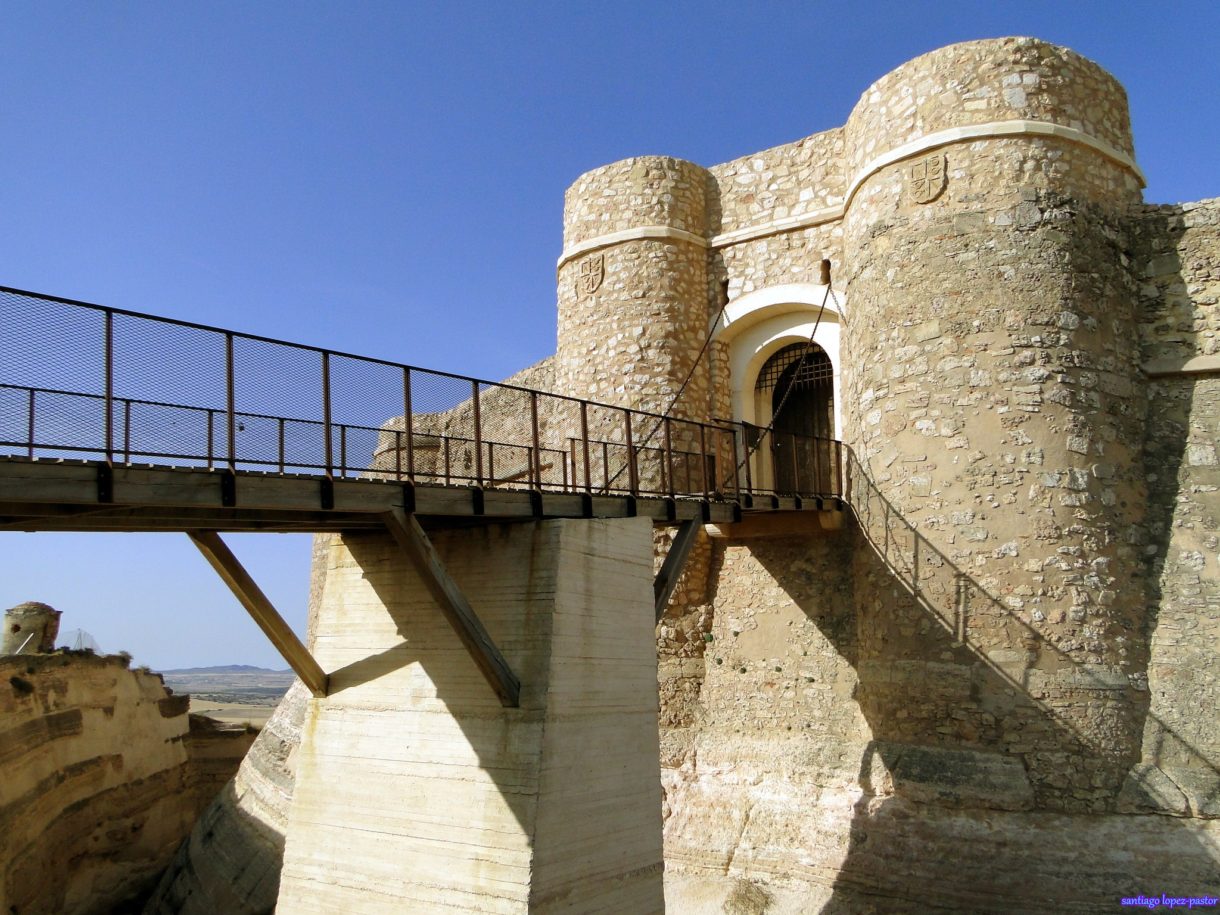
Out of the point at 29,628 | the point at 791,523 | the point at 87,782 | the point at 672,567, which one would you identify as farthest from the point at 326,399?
the point at 29,628

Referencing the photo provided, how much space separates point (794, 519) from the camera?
39.6 ft

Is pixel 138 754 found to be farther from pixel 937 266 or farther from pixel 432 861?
pixel 937 266

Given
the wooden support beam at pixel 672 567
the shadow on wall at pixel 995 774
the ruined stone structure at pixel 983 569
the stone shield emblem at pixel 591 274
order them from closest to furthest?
the shadow on wall at pixel 995 774 < the wooden support beam at pixel 672 567 < the ruined stone structure at pixel 983 569 < the stone shield emblem at pixel 591 274

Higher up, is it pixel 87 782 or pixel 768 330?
pixel 768 330

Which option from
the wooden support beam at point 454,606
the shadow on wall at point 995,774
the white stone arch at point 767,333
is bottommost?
the shadow on wall at point 995,774

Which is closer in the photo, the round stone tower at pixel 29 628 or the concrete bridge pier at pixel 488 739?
the concrete bridge pier at pixel 488 739

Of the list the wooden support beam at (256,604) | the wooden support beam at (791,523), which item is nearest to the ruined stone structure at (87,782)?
the wooden support beam at (256,604)

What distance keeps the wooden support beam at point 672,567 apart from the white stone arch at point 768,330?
11.8 ft

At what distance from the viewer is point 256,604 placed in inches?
327

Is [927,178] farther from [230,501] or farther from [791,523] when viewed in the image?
[230,501]

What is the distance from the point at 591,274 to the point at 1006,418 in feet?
19.0

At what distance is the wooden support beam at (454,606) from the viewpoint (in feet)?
24.6

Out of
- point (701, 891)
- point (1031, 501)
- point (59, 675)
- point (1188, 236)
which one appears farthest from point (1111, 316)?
point (59, 675)

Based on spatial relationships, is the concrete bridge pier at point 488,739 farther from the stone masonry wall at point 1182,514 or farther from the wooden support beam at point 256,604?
the stone masonry wall at point 1182,514
